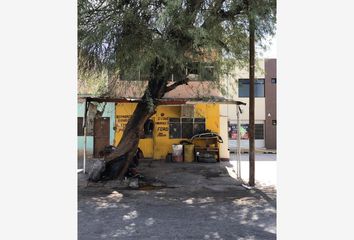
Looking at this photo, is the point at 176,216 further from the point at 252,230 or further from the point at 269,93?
the point at 269,93

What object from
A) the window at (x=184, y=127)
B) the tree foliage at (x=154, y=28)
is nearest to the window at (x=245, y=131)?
the window at (x=184, y=127)

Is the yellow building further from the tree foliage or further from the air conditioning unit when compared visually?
the tree foliage

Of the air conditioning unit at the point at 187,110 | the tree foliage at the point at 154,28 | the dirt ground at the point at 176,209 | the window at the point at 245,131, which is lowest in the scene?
the dirt ground at the point at 176,209

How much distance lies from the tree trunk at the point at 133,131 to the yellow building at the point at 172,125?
5970mm

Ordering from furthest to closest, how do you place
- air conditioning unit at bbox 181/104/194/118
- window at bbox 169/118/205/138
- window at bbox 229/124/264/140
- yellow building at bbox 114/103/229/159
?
window at bbox 229/124/264/140, window at bbox 169/118/205/138, yellow building at bbox 114/103/229/159, air conditioning unit at bbox 181/104/194/118

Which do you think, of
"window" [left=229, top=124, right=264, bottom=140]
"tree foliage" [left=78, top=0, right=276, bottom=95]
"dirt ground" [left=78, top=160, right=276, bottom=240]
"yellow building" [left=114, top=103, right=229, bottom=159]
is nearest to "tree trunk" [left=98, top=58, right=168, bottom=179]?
"dirt ground" [left=78, top=160, right=276, bottom=240]

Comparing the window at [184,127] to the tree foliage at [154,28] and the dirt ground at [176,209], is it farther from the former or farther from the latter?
the tree foliage at [154,28]

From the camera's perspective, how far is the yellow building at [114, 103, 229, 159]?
1741 cm

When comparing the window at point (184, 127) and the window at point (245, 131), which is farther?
the window at point (245, 131)

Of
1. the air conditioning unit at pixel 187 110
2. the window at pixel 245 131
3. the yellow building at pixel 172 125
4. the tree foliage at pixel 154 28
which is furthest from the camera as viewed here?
the window at pixel 245 131

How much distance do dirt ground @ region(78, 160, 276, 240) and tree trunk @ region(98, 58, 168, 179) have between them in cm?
73

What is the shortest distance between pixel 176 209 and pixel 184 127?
10258 mm

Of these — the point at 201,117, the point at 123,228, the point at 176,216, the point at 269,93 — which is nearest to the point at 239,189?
the point at 176,216

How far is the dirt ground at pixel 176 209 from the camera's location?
5781 mm
